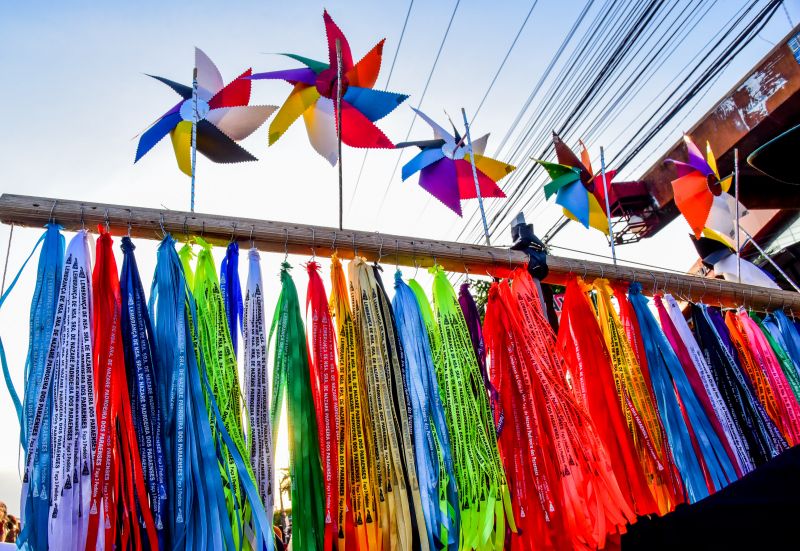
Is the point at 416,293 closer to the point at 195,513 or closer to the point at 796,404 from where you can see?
the point at 195,513

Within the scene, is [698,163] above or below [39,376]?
above

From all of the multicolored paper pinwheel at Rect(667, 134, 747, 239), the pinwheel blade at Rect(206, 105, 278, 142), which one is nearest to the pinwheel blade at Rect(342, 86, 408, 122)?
the pinwheel blade at Rect(206, 105, 278, 142)

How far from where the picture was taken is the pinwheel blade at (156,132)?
257 centimetres

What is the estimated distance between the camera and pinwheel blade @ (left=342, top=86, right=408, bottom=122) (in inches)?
106

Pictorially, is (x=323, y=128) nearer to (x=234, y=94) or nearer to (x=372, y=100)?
(x=372, y=100)

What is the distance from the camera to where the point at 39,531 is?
4.38ft

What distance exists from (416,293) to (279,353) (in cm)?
58

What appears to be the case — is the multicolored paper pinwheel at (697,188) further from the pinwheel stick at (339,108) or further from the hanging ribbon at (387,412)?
the hanging ribbon at (387,412)

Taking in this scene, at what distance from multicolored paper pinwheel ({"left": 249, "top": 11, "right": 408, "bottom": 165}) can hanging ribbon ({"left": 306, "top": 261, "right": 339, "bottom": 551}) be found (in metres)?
0.97

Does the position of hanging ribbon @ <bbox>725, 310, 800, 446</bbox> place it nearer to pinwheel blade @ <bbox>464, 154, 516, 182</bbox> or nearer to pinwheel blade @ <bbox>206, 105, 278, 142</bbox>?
pinwheel blade @ <bbox>464, 154, 516, 182</bbox>

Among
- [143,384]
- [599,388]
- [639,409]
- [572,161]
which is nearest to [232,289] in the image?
[143,384]

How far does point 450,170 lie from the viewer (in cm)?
325

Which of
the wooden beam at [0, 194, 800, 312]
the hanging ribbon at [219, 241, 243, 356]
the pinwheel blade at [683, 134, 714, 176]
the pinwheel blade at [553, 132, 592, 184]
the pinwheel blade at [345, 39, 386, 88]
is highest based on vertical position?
the pinwheel blade at [553, 132, 592, 184]

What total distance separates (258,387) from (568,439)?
1.03 m
